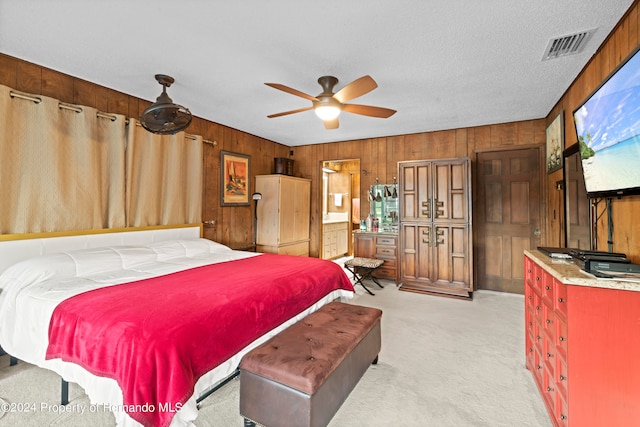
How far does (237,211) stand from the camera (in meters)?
4.87

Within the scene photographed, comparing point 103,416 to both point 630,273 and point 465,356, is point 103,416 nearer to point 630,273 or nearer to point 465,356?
point 465,356

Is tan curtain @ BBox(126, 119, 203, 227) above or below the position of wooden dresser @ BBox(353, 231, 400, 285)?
above

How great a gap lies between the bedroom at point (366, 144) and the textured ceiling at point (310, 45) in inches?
4.8

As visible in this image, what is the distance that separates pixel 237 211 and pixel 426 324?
10.9ft

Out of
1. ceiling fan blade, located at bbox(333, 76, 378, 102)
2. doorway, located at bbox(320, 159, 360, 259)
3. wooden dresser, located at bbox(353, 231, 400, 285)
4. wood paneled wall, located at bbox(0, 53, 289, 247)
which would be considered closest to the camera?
ceiling fan blade, located at bbox(333, 76, 378, 102)

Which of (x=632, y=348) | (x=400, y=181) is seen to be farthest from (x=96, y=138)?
(x=632, y=348)

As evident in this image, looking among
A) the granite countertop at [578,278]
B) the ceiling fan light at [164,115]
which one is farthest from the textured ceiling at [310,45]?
the granite countertop at [578,278]

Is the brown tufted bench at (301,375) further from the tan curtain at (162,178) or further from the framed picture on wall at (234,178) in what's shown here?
the framed picture on wall at (234,178)

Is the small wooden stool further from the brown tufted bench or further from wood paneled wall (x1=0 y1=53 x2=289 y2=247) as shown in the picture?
the brown tufted bench

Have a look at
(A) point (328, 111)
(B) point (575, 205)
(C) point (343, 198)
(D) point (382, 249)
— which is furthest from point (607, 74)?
(C) point (343, 198)

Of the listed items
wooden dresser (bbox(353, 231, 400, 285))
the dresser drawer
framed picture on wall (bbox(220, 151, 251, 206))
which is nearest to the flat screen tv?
the dresser drawer

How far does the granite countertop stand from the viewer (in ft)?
4.36

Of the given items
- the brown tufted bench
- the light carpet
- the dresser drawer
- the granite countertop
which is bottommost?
the light carpet

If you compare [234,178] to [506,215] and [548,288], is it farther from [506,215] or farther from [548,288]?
[506,215]
